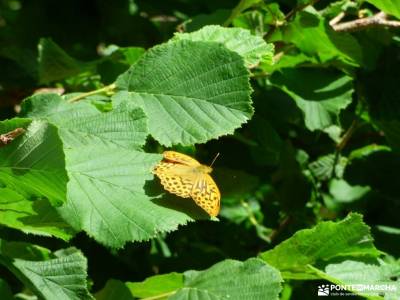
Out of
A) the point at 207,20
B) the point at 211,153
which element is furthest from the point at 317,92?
the point at 211,153

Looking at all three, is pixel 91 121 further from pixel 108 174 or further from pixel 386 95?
pixel 386 95

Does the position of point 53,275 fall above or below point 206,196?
below

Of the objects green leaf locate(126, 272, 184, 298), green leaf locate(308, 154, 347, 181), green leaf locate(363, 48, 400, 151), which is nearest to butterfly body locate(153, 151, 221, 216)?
green leaf locate(126, 272, 184, 298)

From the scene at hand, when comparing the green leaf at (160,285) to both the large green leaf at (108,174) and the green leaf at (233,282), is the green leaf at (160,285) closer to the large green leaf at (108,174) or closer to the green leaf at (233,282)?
the green leaf at (233,282)

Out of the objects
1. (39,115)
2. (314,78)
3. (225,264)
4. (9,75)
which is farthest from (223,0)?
(225,264)

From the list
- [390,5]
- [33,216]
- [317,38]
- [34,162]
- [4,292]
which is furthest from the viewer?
[317,38]

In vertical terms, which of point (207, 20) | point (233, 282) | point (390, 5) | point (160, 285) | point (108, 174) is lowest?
point (160, 285)

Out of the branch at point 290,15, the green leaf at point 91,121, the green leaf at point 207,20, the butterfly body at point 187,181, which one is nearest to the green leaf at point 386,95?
the branch at point 290,15
